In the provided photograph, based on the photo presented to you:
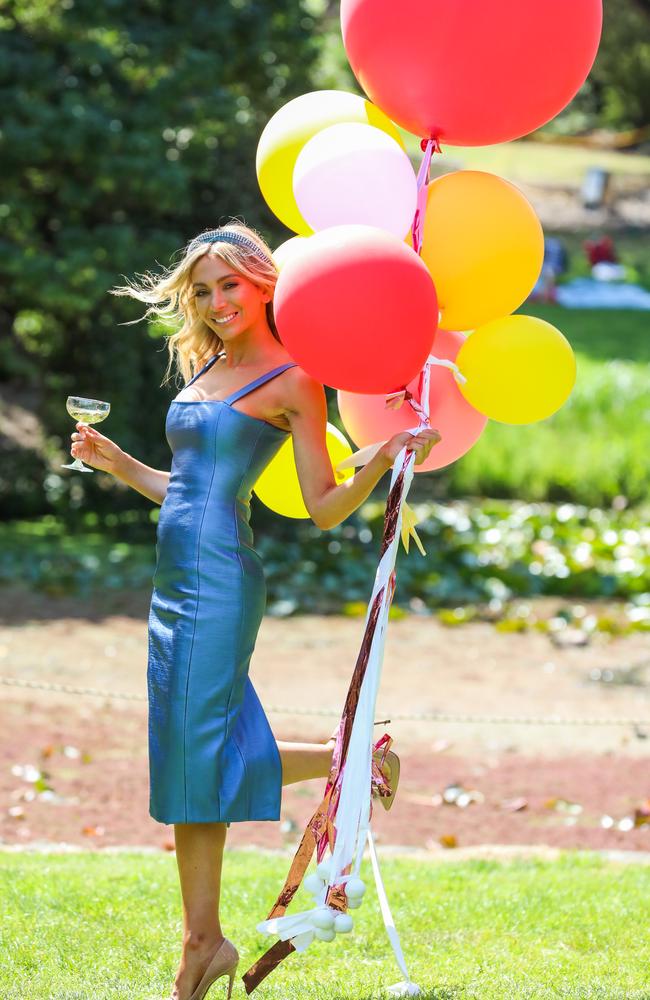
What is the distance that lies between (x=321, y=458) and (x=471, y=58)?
1.04 meters

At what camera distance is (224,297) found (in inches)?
133

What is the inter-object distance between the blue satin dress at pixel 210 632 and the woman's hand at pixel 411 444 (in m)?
0.34

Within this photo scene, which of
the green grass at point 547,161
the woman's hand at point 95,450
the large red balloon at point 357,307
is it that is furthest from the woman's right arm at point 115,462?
the green grass at point 547,161

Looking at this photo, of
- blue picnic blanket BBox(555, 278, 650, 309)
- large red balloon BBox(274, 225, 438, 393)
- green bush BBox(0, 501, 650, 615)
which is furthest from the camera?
blue picnic blanket BBox(555, 278, 650, 309)

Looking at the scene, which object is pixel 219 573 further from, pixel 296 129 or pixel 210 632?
pixel 296 129

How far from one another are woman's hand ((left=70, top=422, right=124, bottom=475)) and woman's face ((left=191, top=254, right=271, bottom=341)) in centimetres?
53

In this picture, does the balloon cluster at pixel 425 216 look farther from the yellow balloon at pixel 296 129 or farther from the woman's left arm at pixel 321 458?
the woman's left arm at pixel 321 458

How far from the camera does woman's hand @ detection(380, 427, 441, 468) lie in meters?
3.20

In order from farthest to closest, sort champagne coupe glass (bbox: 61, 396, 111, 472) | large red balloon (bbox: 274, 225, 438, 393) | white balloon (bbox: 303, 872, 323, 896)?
champagne coupe glass (bbox: 61, 396, 111, 472) < white balloon (bbox: 303, 872, 323, 896) < large red balloon (bbox: 274, 225, 438, 393)

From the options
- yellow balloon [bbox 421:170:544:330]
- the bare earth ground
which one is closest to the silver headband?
yellow balloon [bbox 421:170:544:330]

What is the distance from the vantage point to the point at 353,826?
3.17 meters

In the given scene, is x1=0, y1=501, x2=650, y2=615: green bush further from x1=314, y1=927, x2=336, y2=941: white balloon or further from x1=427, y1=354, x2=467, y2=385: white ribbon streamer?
x1=314, y1=927, x2=336, y2=941: white balloon

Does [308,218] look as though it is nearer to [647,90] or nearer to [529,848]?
[529,848]

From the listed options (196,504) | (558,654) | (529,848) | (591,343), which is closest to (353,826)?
(196,504)
